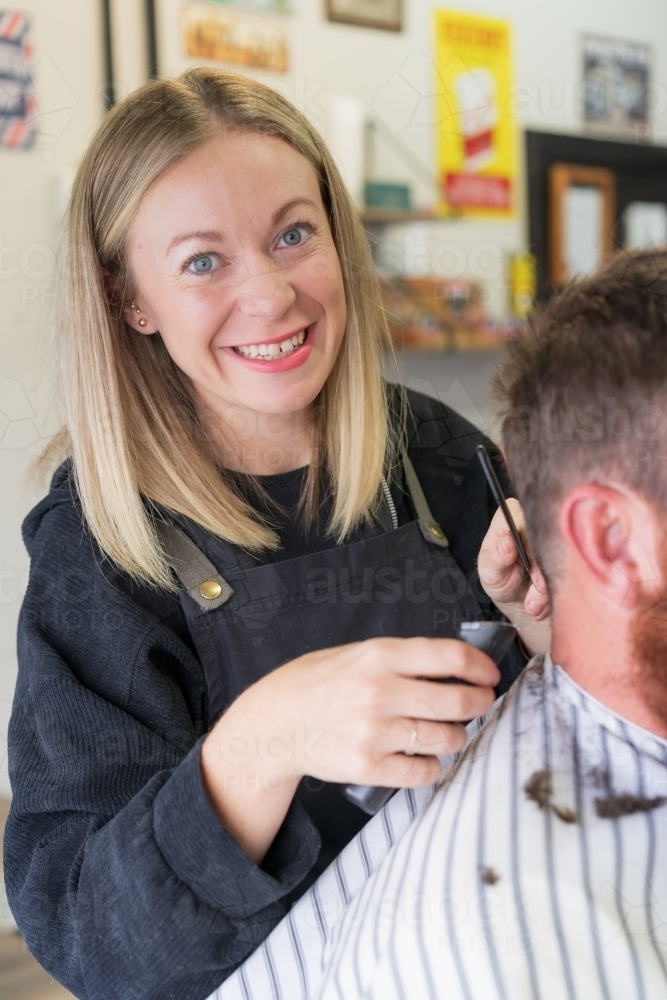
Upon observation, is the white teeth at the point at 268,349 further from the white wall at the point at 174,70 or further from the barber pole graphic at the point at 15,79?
the barber pole graphic at the point at 15,79

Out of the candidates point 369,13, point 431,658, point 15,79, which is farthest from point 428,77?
point 431,658

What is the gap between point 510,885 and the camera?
2.40 feet

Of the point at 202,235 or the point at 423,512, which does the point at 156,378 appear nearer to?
the point at 202,235

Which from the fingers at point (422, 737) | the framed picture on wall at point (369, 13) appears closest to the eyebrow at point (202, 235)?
the fingers at point (422, 737)

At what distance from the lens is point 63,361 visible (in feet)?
3.68

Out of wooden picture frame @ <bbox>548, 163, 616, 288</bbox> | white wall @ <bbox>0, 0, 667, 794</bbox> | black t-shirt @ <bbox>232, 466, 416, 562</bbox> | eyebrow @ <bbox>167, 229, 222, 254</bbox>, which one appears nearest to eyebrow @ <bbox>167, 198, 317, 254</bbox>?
eyebrow @ <bbox>167, 229, 222, 254</bbox>

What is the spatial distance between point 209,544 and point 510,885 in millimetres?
455

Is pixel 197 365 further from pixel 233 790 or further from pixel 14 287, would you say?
pixel 14 287

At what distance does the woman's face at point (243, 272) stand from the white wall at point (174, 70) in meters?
0.34

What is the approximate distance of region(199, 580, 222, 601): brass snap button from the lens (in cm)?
99

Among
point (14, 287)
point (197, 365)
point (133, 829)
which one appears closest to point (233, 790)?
point (133, 829)

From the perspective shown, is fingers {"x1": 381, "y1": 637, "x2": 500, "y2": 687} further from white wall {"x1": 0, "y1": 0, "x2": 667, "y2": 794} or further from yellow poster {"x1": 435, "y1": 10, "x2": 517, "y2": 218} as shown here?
yellow poster {"x1": 435, "y1": 10, "x2": 517, "y2": 218}

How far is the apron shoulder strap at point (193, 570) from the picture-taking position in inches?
39.0

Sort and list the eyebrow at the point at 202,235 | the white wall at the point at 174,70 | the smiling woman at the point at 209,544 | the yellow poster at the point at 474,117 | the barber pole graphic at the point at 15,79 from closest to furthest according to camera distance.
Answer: the smiling woman at the point at 209,544 < the eyebrow at the point at 202,235 < the white wall at the point at 174,70 < the barber pole graphic at the point at 15,79 < the yellow poster at the point at 474,117
